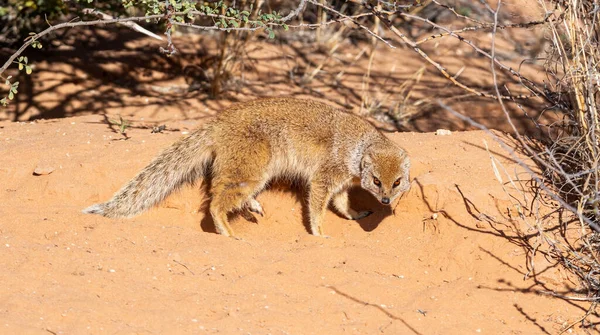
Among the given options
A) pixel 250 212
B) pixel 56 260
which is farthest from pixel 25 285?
pixel 250 212

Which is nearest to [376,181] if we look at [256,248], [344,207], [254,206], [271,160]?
[344,207]

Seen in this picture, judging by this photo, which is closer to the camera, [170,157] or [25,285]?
[25,285]

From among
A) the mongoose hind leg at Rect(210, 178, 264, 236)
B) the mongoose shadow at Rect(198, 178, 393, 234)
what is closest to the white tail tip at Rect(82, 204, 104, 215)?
the mongoose hind leg at Rect(210, 178, 264, 236)

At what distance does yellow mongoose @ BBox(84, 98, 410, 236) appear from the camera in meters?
5.75

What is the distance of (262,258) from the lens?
16.8ft

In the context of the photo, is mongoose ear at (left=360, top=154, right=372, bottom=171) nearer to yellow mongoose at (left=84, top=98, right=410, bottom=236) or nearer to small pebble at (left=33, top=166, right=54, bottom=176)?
yellow mongoose at (left=84, top=98, right=410, bottom=236)

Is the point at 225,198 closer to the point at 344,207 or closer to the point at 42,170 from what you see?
the point at 344,207

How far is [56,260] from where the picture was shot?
4.57m

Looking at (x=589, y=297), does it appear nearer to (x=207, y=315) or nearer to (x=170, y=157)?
(x=207, y=315)

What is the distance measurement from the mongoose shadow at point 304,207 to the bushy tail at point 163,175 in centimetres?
32

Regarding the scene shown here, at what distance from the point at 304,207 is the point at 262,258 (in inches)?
58.1

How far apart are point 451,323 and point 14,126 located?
4.53m

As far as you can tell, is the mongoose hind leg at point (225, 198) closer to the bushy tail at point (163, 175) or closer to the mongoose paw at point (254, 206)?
the bushy tail at point (163, 175)

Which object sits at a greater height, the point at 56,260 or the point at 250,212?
the point at 56,260
